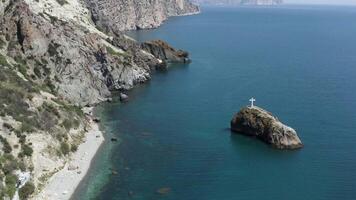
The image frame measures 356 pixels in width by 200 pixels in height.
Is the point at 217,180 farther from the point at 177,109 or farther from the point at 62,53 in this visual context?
the point at 62,53

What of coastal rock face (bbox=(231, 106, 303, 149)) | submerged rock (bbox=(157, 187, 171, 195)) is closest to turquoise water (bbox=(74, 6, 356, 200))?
submerged rock (bbox=(157, 187, 171, 195))

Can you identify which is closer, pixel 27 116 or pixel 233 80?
pixel 27 116

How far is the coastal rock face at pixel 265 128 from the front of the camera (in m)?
105

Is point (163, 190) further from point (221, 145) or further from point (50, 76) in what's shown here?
point (50, 76)

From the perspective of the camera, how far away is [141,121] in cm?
12112

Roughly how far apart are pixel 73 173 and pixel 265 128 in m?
40.6

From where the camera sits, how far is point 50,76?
12938cm

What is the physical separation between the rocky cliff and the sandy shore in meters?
1.29

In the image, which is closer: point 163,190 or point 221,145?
point 163,190

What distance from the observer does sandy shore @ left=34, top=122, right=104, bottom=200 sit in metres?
82.4

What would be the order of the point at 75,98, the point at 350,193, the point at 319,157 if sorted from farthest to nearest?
the point at 75,98
the point at 319,157
the point at 350,193

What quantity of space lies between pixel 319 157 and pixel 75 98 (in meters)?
60.6

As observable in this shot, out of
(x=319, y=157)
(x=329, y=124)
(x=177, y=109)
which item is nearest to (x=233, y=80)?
(x=177, y=109)

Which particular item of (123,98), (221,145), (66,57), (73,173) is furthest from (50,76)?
(221,145)
